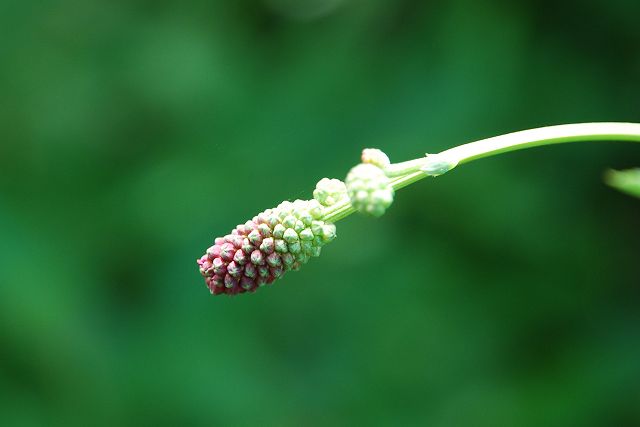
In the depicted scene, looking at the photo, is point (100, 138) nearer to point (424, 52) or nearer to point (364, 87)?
point (364, 87)

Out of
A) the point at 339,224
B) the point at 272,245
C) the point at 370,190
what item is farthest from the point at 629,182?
the point at 339,224

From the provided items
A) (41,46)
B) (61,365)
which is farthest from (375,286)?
(41,46)

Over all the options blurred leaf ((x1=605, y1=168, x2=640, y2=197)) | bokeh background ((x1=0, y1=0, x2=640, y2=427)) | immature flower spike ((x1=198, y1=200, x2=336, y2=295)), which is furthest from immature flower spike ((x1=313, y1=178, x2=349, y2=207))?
bokeh background ((x1=0, y1=0, x2=640, y2=427))

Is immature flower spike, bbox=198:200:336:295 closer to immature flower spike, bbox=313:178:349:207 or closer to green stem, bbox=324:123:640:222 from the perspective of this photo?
immature flower spike, bbox=313:178:349:207

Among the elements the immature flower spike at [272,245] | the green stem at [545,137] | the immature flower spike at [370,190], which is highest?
the immature flower spike at [272,245]

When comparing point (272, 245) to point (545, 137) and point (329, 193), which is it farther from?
point (545, 137)

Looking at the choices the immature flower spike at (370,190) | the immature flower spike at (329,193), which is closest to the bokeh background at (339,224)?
the immature flower spike at (329,193)

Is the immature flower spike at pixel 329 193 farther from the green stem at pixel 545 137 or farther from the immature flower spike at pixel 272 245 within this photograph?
the green stem at pixel 545 137
